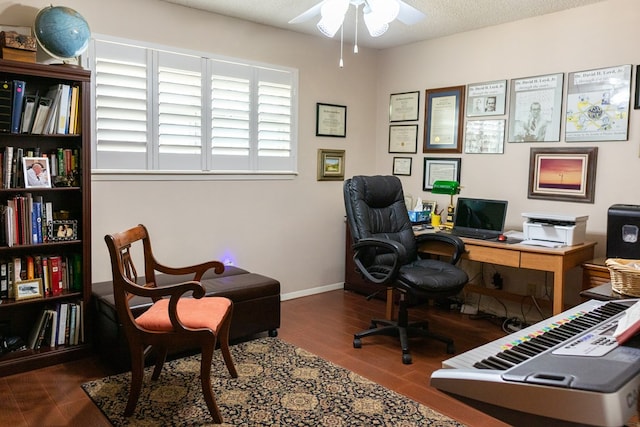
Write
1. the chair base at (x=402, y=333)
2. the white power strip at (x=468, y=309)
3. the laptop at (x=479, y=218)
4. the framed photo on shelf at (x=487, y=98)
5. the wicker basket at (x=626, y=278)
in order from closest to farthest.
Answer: the wicker basket at (x=626, y=278), the chair base at (x=402, y=333), the laptop at (x=479, y=218), the framed photo on shelf at (x=487, y=98), the white power strip at (x=468, y=309)

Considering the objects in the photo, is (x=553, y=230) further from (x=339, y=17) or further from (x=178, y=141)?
(x=178, y=141)

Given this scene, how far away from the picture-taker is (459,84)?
4.31 m

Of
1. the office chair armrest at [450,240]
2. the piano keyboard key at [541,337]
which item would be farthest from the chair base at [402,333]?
the piano keyboard key at [541,337]

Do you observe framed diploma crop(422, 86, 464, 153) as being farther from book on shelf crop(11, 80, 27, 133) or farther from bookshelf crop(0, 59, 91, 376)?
book on shelf crop(11, 80, 27, 133)

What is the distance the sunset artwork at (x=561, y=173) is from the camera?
11.8 ft

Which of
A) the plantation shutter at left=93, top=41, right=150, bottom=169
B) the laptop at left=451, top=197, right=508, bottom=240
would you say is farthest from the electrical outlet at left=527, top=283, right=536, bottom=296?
the plantation shutter at left=93, top=41, right=150, bottom=169

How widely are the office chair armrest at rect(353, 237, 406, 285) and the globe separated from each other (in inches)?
83.2

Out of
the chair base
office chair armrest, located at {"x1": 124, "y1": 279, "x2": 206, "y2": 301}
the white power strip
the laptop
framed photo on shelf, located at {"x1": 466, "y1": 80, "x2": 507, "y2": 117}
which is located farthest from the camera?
the white power strip

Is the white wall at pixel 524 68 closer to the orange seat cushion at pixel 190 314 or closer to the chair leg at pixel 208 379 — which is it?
the orange seat cushion at pixel 190 314

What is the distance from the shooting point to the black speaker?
9.93 ft

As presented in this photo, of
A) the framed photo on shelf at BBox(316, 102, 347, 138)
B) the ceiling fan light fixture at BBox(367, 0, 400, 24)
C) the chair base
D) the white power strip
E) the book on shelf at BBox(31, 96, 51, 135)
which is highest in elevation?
the ceiling fan light fixture at BBox(367, 0, 400, 24)

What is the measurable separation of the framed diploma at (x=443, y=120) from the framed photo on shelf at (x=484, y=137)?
0.09 meters

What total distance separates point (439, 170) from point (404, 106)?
0.75 meters

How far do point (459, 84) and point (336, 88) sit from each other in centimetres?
112
